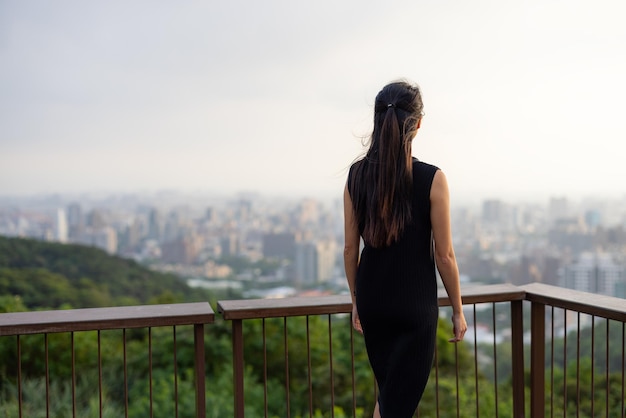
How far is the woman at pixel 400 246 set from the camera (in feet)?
6.54

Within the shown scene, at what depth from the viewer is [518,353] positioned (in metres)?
2.93

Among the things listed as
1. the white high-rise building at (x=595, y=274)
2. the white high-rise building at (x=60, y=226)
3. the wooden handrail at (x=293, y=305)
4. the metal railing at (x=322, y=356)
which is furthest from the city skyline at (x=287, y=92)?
the wooden handrail at (x=293, y=305)

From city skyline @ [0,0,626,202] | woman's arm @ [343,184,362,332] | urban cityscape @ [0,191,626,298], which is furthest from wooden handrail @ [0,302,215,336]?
urban cityscape @ [0,191,626,298]

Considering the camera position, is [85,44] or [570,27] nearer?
[570,27]

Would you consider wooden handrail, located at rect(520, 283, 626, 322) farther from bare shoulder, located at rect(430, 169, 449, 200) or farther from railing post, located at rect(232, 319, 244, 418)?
railing post, located at rect(232, 319, 244, 418)

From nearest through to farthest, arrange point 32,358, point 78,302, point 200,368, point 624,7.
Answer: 1. point 200,368
2. point 32,358
3. point 624,7
4. point 78,302

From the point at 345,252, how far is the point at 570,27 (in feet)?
31.9

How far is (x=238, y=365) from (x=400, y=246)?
0.89m

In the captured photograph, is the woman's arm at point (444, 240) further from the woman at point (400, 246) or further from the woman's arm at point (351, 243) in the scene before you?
the woman's arm at point (351, 243)

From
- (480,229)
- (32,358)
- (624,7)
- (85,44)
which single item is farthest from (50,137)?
(624,7)

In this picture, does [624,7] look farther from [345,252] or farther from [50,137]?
[50,137]

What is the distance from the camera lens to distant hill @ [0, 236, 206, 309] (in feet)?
36.5

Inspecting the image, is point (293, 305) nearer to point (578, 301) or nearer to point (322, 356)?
Result: point (578, 301)

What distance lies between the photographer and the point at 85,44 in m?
12.9
